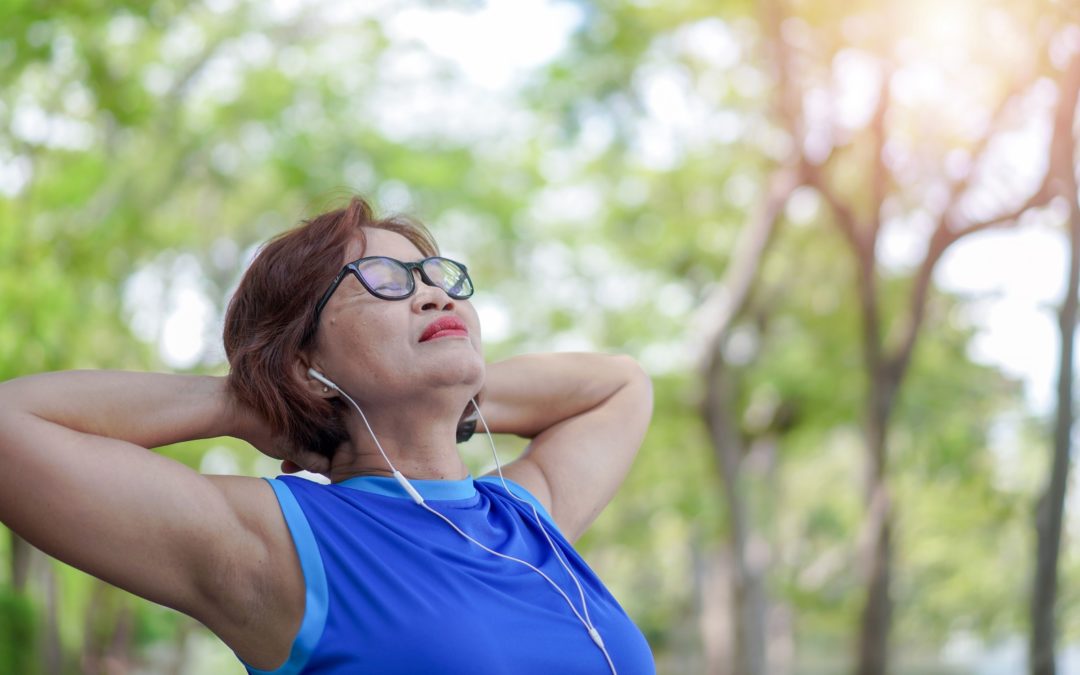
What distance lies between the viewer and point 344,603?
1.84 m

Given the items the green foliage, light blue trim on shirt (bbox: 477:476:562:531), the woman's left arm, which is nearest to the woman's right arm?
light blue trim on shirt (bbox: 477:476:562:531)

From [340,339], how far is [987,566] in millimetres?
23850

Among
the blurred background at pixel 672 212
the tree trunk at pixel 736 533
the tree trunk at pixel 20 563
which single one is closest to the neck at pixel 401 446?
the blurred background at pixel 672 212

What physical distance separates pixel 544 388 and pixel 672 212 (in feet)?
44.4

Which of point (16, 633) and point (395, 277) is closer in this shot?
point (395, 277)

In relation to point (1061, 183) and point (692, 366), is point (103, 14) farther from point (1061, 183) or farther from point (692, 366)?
point (692, 366)

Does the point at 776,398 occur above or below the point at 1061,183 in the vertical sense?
below

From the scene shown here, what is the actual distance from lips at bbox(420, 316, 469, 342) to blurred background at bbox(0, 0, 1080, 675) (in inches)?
143

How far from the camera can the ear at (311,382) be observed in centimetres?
213

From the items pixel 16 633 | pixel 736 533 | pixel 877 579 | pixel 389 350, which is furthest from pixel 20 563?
pixel 389 350

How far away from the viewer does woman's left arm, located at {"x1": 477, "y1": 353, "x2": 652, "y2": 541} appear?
2.44 m

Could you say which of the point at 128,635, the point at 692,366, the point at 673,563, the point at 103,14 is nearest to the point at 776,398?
the point at 692,366

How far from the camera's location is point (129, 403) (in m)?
1.90

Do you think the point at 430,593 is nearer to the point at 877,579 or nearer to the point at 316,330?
the point at 316,330
